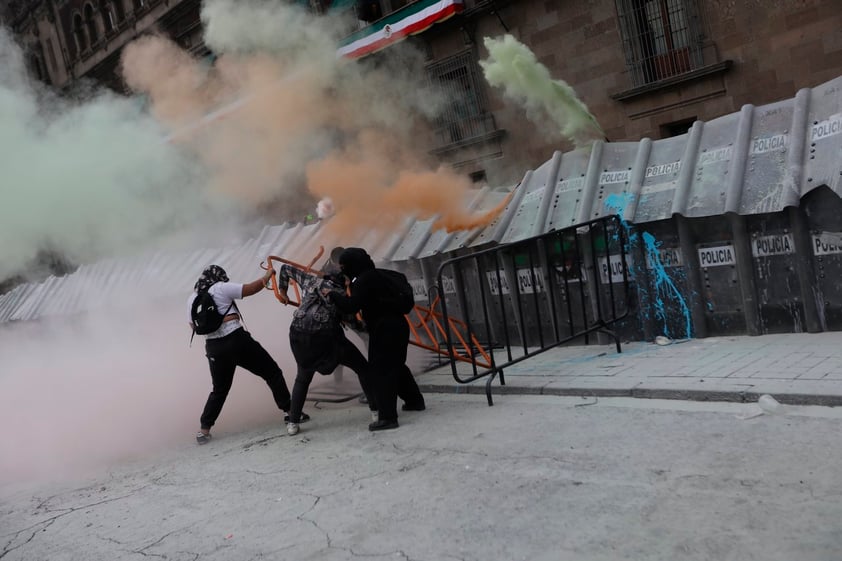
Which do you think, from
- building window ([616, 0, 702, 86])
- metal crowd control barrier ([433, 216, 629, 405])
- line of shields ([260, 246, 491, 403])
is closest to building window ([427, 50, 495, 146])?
building window ([616, 0, 702, 86])

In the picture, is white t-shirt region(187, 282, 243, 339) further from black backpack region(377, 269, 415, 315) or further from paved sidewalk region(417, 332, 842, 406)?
paved sidewalk region(417, 332, 842, 406)

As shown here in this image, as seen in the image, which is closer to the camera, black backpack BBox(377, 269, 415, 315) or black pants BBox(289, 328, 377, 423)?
black backpack BBox(377, 269, 415, 315)

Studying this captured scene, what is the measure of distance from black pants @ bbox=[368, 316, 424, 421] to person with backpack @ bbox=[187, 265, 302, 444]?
1.10 metres

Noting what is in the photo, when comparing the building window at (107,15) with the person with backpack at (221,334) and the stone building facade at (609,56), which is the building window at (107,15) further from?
the person with backpack at (221,334)

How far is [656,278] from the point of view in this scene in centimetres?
699

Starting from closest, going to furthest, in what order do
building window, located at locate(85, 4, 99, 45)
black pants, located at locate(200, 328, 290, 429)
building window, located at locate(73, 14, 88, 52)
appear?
black pants, located at locate(200, 328, 290, 429)
building window, located at locate(73, 14, 88, 52)
building window, located at locate(85, 4, 99, 45)

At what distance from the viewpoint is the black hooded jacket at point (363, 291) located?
5.76 meters

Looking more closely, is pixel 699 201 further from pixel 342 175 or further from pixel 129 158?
pixel 129 158

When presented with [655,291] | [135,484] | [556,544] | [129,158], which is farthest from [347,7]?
[556,544]

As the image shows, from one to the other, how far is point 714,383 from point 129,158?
11.3 metres

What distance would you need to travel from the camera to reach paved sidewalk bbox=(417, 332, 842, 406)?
4.78 m

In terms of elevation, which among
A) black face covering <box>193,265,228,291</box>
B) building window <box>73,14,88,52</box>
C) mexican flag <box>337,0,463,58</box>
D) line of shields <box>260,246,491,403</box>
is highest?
building window <box>73,14,88,52</box>

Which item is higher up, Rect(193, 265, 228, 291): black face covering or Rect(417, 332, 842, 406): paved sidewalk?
Rect(193, 265, 228, 291): black face covering

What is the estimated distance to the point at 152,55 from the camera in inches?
605
